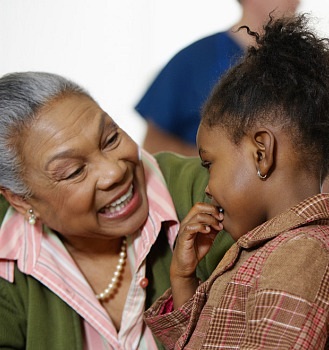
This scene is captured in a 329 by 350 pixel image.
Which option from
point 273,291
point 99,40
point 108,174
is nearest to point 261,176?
point 273,291

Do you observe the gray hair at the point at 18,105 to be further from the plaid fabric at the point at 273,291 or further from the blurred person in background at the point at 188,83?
the blurred person in background at the point at 188,83

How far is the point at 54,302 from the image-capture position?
1.61 m

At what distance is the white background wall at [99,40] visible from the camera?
3.29 metres

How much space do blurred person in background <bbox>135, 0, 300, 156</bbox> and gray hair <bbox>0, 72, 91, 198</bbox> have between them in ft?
2.22

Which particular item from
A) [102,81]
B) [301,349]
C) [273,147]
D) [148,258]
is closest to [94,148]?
[148,258]

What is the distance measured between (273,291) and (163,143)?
1.35 metres

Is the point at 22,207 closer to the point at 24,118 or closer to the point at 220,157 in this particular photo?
the point at 24,118

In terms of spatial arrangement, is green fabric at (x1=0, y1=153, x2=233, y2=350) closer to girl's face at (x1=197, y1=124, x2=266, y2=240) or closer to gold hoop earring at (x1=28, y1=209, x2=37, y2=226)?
gold hoop earring at (x1=28, y1=209, x2=37, y2=226)

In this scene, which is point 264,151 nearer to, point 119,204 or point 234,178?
point 234,178

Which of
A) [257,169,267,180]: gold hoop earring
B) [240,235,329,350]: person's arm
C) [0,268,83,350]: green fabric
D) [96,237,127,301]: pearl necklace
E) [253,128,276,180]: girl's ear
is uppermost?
[253,128,276,180]: girl's ear

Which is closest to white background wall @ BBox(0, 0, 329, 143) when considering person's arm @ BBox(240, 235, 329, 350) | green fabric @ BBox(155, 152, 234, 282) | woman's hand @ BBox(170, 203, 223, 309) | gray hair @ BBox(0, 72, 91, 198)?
green fabric @ BBox(155, 152, 234, 282)

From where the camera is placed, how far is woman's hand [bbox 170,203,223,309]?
1.44m

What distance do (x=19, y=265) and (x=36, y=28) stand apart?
1981mm

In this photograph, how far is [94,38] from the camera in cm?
331
